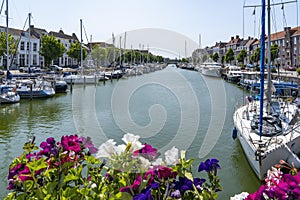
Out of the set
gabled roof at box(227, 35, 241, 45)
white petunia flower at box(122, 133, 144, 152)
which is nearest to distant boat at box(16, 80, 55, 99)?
white petunia flower at box(122, 133, 144, 152)

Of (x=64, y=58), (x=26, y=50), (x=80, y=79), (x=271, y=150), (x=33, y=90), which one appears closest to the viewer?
(x=271, y=150)

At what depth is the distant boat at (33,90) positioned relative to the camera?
80.2 ft

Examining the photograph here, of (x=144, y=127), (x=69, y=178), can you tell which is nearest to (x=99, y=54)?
(x=144, y=127)

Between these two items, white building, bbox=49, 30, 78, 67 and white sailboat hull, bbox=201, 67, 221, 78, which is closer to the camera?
white sailboat hull, bbox=201, 67, 221, 78

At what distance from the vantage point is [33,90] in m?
24.9

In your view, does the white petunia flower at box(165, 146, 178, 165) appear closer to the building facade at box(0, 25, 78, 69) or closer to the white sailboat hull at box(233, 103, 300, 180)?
the white sailboat hull at box(233, 103, 300, 180)

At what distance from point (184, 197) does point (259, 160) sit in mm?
6247

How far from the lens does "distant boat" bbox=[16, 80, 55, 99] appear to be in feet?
80.2

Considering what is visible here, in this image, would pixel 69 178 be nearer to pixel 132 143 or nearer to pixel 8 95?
pixel 132 143

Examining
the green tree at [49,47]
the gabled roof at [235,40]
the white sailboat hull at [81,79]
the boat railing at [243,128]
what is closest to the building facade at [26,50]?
the green tree at [49,47]

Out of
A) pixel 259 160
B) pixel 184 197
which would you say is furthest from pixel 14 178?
pixel 259 160

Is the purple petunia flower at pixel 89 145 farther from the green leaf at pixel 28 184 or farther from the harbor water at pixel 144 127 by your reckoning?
the harbor water at pixel 144 127

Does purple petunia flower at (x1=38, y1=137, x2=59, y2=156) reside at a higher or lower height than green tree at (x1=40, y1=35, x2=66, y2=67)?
lower

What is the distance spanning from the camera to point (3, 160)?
1023 centimetres
